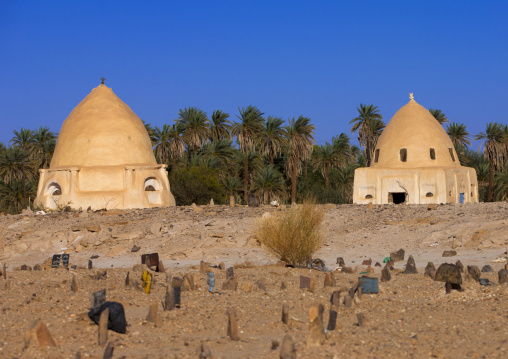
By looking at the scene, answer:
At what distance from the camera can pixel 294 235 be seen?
11781mm

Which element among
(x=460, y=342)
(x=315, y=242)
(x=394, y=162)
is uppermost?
(x=394, y=162)

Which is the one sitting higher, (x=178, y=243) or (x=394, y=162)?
(x=394, y=162)

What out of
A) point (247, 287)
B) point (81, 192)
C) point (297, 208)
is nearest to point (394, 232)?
point (297, 208)

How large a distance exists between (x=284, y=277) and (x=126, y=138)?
14.7 metres

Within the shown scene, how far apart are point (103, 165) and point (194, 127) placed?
42.3 feet

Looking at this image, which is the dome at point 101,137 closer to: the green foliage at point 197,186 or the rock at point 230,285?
the green foliage at point 197,186

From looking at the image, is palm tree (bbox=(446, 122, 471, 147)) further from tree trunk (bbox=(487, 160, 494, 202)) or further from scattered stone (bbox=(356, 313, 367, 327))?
scattered stone (bbox=(356, 313, 367, 327))

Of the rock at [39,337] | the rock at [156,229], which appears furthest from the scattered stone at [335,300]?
the rock at [156,229]

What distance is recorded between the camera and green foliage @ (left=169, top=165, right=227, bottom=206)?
31.4 m

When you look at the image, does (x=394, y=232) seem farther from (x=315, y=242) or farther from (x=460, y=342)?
(x=460, y=342)

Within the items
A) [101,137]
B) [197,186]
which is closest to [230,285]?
[101,137]

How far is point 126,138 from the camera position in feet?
78.4

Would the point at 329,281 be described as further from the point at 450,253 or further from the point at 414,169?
the point at 414,169

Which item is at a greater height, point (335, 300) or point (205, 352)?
point (335, 300)
